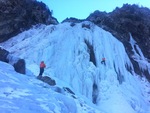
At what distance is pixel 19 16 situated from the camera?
30.1 metres

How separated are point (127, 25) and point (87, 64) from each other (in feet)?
40.4

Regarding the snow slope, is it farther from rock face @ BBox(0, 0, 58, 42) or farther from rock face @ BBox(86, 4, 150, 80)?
rock face @ BBox(86, 4, 150, 80)

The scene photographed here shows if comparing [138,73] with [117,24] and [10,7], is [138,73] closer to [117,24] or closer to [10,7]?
[117,24]

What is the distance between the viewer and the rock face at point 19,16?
2892cm

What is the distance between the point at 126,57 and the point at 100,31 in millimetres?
3040

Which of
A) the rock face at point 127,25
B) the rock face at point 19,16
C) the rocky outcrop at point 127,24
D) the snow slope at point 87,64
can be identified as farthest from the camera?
the rocky outcrop at point 127,24

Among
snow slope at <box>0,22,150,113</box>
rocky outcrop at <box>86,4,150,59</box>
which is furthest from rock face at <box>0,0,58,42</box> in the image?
rocky outcrop at <box>86,4,150,59</box>

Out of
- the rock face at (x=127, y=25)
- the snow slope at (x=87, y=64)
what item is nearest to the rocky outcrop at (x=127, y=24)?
the rock face at (x=127, y=25)

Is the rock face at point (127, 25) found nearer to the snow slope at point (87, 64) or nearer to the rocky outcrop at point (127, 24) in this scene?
the rocky outcrop at point (127, 24)

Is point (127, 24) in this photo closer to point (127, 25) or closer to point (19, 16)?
point (127, 25)

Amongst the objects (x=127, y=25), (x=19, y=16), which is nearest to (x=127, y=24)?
(x=127, y=25)

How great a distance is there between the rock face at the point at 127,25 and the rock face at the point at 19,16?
208 inches

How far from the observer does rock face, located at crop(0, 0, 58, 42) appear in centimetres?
2892

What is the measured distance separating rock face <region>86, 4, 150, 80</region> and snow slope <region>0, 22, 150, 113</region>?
477 centimetres
